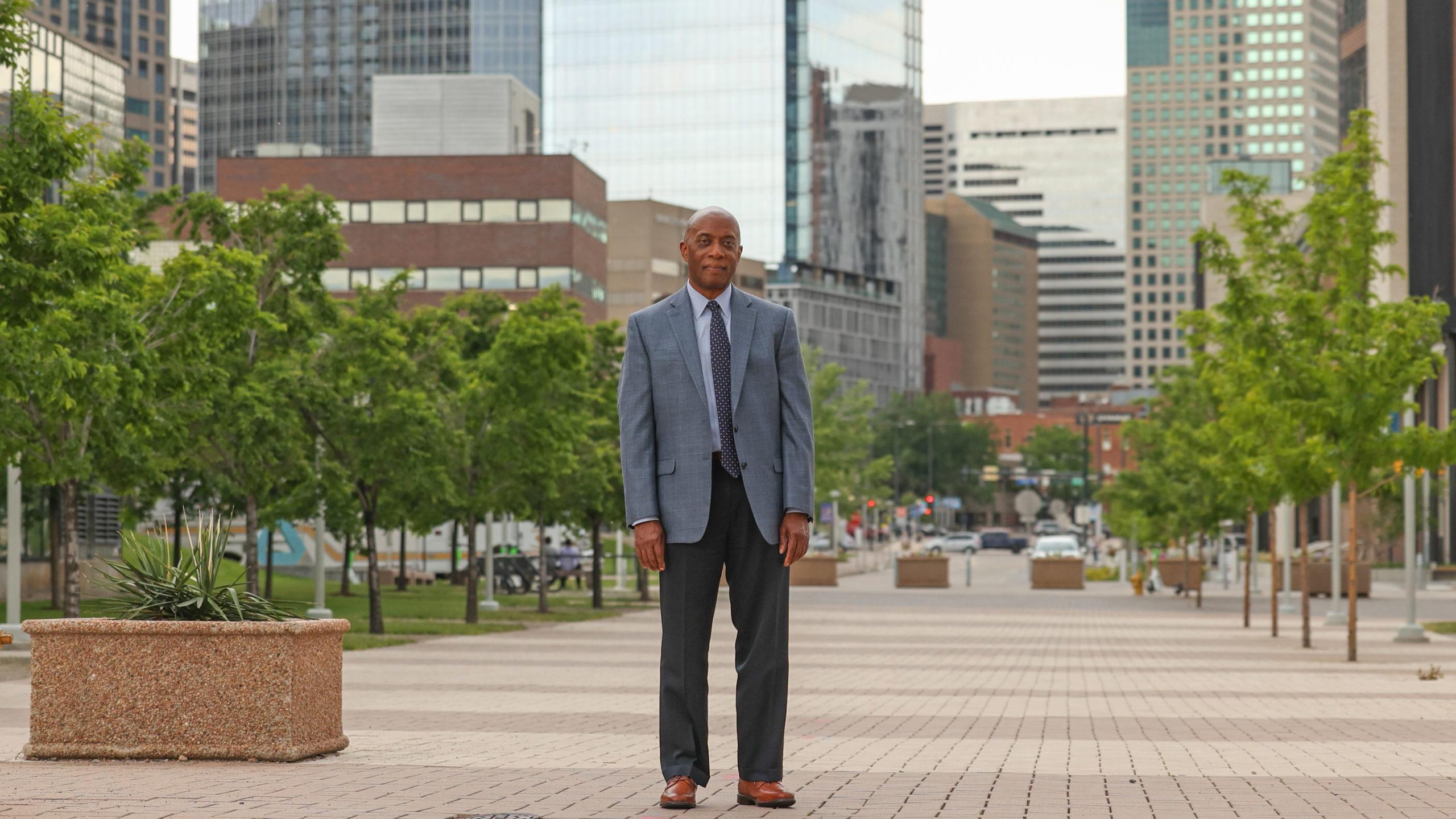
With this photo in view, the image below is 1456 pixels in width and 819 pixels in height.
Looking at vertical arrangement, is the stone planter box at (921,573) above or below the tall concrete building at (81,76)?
below

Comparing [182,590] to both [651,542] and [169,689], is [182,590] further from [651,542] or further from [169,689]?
[651,542]

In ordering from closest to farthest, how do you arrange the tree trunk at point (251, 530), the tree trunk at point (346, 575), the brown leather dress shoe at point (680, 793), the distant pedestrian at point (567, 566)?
the brown leather dress shoe at point (680, 793) < the tree trunk at point (251, 530) < the tree trunk at point (346, 575) < the distant pedestrian at point (567, 566)

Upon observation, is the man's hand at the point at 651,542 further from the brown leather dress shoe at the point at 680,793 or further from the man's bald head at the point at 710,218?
the man's bald head at the point at 710,218

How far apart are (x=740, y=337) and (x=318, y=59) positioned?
164m

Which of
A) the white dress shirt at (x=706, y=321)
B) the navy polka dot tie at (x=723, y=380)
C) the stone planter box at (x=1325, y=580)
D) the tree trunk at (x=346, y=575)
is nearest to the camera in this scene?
the navy polka dot tie at (x=723, y=380)

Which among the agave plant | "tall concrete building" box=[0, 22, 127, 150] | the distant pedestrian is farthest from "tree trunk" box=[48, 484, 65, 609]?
"tall concrete building" box=[0, 22, 127, 150]

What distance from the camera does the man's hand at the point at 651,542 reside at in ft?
22.9

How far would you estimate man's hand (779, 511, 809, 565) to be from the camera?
274 inches

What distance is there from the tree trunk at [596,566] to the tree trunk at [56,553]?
9.66m

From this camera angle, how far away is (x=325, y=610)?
28.2 metres

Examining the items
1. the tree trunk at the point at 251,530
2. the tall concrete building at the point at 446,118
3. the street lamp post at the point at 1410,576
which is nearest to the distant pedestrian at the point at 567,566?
the tree trunk at the point at 251,530

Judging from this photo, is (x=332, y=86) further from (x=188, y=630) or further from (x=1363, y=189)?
(x=188, y=630)

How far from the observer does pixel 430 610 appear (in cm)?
3419

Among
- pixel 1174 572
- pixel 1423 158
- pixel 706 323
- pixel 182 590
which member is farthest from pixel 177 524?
pixel 1423 158
